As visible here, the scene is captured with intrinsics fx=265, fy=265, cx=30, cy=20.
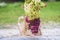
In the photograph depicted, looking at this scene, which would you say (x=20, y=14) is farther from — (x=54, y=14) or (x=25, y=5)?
(x=54, y=14)

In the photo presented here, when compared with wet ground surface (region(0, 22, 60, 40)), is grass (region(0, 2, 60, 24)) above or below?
above

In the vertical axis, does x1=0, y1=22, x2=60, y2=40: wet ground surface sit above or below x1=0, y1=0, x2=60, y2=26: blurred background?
below

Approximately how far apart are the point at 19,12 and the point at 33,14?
124 millimetres

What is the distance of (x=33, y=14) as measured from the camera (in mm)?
1442

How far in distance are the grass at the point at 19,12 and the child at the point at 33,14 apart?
0.05 metres

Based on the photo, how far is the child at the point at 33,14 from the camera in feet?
4.73

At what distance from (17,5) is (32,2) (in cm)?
14

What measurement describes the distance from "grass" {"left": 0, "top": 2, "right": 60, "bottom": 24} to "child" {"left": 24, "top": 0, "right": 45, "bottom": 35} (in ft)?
0.15

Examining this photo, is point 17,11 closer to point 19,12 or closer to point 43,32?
point 19,12

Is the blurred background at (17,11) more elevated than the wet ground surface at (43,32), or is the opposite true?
the blurred background at (17,11)

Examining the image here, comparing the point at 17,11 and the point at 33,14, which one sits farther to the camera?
the point at 17,11

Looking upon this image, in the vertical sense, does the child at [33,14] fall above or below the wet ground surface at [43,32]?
above

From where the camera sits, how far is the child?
1.44m

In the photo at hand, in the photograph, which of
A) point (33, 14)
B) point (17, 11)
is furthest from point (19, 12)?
point (33, 14)
